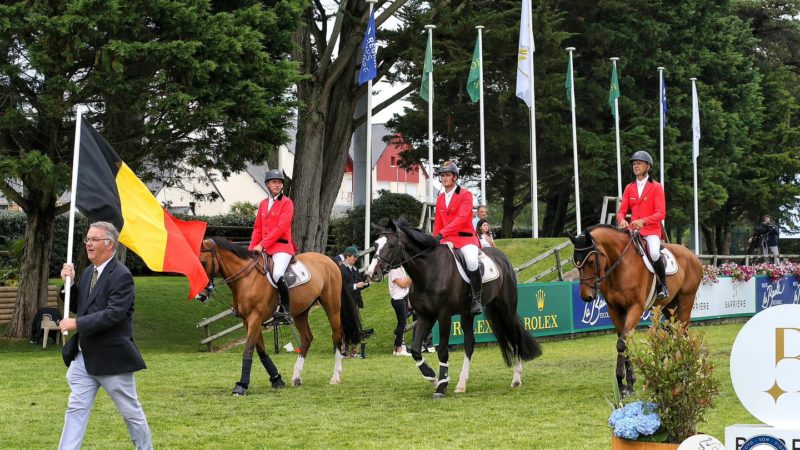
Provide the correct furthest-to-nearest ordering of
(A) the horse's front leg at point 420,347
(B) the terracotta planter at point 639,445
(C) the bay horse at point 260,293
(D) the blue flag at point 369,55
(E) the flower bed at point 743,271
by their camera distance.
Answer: (E) the flower bed at point 743,271
(D) the blue flag at point 369,55
(C) the bay horse at point 260,293
(A) the horse's front leg at point 420,347
(B) the terracotta planter at point 639,445

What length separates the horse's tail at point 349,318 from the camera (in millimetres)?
15320

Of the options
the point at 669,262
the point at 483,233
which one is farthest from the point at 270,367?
the point at 483,233

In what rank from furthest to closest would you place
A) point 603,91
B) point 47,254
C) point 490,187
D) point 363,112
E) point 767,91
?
1. point 767,91
2. point 490,187
3. point 603,91
4. point 363,112
5. point 47,254

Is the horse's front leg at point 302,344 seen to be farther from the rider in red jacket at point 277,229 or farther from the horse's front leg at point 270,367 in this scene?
the rider in red jacket at point 277,229

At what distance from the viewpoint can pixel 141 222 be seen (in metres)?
9.51

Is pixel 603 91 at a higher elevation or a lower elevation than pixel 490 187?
higher

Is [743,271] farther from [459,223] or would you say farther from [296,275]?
[296,275]

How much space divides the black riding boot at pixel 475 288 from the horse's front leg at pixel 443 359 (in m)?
0.38

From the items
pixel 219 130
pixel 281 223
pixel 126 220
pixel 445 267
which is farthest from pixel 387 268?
pixel 219 130

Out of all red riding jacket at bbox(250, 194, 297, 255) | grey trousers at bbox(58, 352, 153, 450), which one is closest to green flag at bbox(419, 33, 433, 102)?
red riding jacket at bbox(250, 194, 297, 255)

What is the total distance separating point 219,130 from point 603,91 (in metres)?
19.5

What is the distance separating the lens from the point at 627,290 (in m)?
13.0

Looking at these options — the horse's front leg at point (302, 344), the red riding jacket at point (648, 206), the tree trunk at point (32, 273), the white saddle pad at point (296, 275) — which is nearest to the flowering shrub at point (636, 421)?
the red riding jacket at point (648, 206)

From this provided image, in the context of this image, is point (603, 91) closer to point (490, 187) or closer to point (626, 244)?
point (490, 187)
